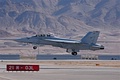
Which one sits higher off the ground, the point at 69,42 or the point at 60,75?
the point at 69,42

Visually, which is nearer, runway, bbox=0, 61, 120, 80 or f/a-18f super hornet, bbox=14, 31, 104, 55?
runway, bbox=0, 61, 120, 80

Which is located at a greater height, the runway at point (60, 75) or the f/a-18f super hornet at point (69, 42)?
the f/a-18f super hornet at point (69, 42)

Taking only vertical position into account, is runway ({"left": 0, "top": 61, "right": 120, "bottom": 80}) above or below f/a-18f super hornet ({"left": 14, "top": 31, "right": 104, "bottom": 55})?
below

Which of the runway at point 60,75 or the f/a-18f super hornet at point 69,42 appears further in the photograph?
the f/a-18f super hornet at point 69,42

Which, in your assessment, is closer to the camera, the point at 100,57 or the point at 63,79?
the point at 63,79

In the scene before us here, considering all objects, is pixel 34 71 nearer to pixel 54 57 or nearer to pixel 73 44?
pixel 73 44

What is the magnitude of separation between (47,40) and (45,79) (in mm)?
58849

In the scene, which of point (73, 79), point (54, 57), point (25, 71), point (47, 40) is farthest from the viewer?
point (54, 57)

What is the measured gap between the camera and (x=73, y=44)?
10231 centimetres

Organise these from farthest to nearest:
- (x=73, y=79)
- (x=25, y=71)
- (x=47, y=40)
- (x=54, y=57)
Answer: (x=54, y=57)
(x=47, y=40)
(x=25, y=71)
(x=73, y=79)

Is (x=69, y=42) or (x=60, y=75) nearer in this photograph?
(x=60, y=75)

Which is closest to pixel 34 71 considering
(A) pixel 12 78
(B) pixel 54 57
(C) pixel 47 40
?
(A) pixel 12 78

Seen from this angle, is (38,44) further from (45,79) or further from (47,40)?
(45,79)

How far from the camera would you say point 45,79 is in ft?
138
